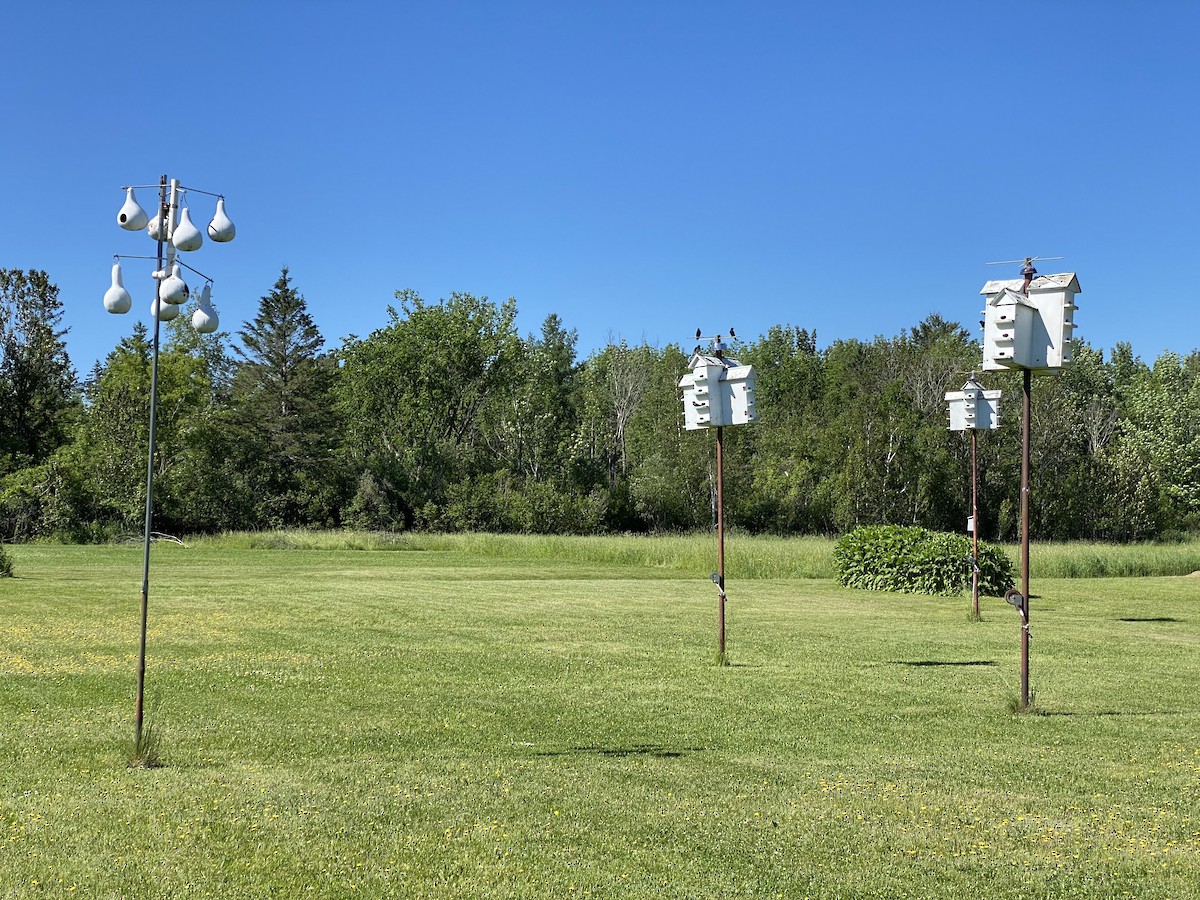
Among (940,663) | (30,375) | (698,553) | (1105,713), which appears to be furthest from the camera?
(30,375)

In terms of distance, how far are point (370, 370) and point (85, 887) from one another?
5156cm

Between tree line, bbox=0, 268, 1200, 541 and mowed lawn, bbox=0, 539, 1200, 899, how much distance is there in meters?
33.2

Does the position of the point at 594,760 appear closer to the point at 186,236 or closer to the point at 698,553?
the point at 186,236

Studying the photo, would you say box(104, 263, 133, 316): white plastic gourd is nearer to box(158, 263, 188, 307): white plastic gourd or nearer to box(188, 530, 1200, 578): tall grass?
box(158, 263, 188, 307): white plastic gourd

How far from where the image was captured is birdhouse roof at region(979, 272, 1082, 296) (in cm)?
885

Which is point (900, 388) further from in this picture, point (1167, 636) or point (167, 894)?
point (167, 894)

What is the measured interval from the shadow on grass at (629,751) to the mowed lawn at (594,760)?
1.4 inches

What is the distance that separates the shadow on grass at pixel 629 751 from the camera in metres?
7.56

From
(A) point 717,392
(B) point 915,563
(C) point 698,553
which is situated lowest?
(C) point 698,553

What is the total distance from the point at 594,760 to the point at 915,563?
15.4m

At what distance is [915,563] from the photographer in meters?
21.6

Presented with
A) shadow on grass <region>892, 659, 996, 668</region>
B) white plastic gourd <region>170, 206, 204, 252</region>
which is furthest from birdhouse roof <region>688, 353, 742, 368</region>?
white plastic gourd <region>170, 206, 204, 252</region>

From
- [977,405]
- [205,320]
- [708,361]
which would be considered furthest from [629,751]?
[977,405]

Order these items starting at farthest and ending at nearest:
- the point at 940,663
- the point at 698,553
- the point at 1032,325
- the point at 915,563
Answer: the point at 698,553
the point at 915,563
the point at 940,663
the point at 1032,325
